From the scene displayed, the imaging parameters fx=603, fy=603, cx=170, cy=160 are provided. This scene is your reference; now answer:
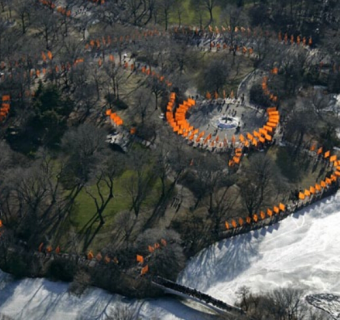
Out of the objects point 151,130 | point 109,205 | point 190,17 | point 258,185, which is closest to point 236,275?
point 258,185

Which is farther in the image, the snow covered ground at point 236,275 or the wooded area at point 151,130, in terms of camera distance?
the wooded area at point 151,130

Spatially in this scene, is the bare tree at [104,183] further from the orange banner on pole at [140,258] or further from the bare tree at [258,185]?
the bare tree at [258,185]

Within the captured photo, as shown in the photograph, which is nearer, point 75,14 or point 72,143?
point 72,143

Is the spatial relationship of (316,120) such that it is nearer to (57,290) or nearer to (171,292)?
(171,292)

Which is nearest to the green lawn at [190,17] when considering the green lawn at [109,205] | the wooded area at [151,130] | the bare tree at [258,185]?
the wooded area at [151,130]

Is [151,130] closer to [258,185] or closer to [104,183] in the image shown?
[104,183]

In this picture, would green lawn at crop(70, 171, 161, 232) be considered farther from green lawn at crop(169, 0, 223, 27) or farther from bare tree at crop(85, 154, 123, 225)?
green lawn at crop(169, 0, 223, 27)

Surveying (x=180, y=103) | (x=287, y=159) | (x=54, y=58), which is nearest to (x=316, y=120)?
(x=287, y=159)

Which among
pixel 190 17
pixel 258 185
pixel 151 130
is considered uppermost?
pixel 258 185

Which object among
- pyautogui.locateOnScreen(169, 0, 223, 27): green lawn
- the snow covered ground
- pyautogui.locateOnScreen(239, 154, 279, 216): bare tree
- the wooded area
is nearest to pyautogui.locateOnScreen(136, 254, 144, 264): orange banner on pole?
the wooded area
